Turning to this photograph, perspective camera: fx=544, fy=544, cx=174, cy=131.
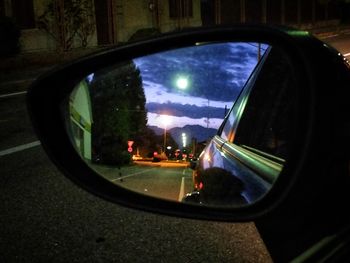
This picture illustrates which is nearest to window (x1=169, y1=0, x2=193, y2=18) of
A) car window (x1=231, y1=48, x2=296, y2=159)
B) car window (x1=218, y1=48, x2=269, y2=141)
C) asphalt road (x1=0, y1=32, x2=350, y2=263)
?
asphalt road (x1=0, y1=32, x2=350, y2=263)

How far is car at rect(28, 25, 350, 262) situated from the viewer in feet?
3.87

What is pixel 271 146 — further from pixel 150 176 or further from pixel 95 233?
pixel 95 233

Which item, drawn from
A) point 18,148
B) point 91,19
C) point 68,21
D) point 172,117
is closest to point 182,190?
point 172,117

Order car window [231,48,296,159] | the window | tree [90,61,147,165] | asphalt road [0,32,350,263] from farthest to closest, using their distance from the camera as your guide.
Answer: the window → asphalt road [0,32,350,263] → tree [90,61,147,165] → car window [231,48,296,159]

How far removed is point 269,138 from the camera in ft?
5.68

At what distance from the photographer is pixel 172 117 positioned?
1790mm

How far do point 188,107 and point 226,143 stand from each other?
523 mm

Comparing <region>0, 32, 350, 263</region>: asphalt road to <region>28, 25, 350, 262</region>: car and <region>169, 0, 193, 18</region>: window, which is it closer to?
<region>28, 25, 350, 262</region>: car

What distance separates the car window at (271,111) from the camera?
1484 millimetres

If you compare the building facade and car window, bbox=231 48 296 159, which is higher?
car window, bbox=231 48 296 159

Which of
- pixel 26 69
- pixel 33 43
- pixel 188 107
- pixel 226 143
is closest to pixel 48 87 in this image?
pixel 188 107

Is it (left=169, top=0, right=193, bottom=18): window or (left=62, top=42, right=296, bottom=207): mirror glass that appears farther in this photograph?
(left=169, top=0, right=193, bottom=18): window

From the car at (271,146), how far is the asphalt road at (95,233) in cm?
154

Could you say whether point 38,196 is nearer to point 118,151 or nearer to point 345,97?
point 118,151
